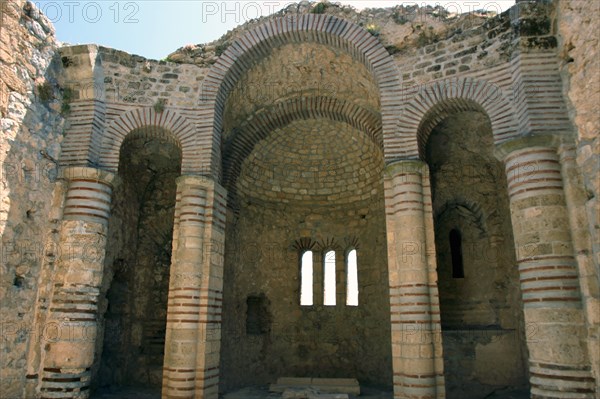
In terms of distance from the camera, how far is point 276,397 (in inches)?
383

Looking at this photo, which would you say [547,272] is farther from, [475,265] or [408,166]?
[475,265]

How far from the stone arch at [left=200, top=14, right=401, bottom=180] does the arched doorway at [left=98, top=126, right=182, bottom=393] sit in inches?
46.2

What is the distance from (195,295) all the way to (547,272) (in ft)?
18.0

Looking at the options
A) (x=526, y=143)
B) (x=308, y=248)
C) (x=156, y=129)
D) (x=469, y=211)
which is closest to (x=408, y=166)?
(x=526, y=143)

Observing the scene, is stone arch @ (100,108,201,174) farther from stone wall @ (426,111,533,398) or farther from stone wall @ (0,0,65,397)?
stone wall @ (426,111,533,398)

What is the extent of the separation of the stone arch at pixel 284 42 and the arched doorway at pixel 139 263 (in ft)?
3.85

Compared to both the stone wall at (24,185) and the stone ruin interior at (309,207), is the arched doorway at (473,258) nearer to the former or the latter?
the stone ruin interior at (309,207)

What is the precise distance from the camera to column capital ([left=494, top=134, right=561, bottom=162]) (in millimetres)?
6930

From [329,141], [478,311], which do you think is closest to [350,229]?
[329,141]

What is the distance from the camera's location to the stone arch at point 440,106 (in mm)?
7938

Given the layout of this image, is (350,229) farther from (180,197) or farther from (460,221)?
(180,197)

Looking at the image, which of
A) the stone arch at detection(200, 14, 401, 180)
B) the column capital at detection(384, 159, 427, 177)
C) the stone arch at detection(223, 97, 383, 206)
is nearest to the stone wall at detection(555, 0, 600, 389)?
the column capital at detection(384, 159, 427, 177)

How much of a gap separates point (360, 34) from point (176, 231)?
16.4ft

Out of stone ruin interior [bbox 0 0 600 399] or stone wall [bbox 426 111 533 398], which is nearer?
stone ruin interior [bbox 0 0 600 399]
